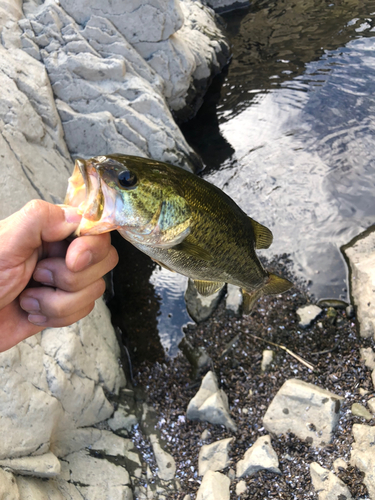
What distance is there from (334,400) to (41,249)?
298 centimetres

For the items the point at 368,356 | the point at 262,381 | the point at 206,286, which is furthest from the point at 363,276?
the point at 206,286

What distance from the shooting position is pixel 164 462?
3785 mm

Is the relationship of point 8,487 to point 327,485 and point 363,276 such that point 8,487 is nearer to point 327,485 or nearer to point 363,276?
point 327,485

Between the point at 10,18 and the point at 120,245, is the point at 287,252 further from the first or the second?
the point at 10,18

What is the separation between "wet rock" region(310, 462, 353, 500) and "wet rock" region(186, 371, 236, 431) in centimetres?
90

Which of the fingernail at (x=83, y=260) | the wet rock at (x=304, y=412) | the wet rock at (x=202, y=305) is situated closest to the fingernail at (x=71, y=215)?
the fingernail at (x=83, y=260)

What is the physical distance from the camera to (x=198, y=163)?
7094mm

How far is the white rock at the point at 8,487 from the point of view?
263cm

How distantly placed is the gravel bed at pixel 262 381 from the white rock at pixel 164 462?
0.06m

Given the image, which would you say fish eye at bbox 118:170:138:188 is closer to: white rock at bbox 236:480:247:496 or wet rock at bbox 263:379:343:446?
wet rock at bbox 263:379:343:446

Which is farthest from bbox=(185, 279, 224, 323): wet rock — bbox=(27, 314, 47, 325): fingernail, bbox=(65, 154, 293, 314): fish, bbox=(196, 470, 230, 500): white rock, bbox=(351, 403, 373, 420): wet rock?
bbox=(27, 314, 47, 325): fingernail

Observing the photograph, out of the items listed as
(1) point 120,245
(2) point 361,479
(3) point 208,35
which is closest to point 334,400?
(2) point 361,479

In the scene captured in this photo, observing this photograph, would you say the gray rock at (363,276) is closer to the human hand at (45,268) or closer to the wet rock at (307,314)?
the wet rock at (307,314)

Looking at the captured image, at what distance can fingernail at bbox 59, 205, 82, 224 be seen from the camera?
1.90 meters
